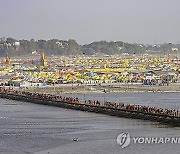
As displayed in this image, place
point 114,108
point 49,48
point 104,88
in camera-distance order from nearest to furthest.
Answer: point 114,108 < point 104,88 < point 49,48

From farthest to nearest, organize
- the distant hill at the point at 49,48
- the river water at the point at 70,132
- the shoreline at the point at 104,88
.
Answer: the distant hill at the point at 49,48 < the shoreline at the point at 104,88 < the river water at the point at 70,132

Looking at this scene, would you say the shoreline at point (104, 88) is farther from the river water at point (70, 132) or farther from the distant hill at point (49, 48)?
the distant hill at point (49, 48)

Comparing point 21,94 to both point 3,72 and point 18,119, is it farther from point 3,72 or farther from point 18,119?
point 3,72

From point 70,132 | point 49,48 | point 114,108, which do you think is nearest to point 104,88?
point 114,108

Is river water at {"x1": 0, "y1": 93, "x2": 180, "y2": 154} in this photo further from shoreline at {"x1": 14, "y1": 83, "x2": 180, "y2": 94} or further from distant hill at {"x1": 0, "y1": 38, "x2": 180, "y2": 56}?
distant hill at {"x1": 0, "y1": 38, "x2": 180, "y2": 56}

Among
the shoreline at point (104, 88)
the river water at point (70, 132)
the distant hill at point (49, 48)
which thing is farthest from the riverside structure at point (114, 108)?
the distant hill at point (49, 48)

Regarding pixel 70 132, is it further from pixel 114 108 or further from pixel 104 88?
pixel 104 88

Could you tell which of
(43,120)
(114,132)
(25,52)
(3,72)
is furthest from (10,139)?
(25,52)
